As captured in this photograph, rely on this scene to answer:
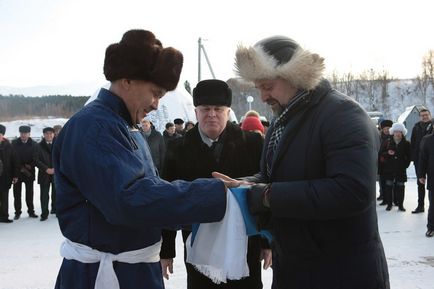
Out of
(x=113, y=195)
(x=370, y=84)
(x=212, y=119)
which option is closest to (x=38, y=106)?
(x=370, y=84)

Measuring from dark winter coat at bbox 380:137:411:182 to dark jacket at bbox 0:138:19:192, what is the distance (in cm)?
700

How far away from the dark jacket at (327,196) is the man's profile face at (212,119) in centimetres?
108

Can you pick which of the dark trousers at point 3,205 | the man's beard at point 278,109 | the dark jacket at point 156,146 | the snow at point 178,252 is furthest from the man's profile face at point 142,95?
the dark trousers at point 3,205

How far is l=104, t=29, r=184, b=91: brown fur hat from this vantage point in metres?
1.60

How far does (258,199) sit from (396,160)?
740 centimetres

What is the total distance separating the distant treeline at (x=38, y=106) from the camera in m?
48.0

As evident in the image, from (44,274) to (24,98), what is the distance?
5118 cm

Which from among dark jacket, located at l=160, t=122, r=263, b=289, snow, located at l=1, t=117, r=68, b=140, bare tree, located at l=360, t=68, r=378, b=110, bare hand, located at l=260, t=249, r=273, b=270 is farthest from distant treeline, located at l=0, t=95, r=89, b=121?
bare hand, located at l=260, t=249, r=273, b=270

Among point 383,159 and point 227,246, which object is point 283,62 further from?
point 383,159

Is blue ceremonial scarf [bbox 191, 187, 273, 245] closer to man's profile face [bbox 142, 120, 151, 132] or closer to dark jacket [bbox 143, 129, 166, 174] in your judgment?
dark jacket [bbox 143, 129, 166, 174]

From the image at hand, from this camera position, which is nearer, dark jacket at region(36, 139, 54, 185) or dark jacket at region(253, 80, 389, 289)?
dark jacket at region(253, 80, 389, 289)

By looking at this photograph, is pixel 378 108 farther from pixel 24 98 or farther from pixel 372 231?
pixel 372 231

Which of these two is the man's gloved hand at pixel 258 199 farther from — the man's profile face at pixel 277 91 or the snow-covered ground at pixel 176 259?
the snow-covered ground at pixel 176 259

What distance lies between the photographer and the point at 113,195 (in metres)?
1.41
